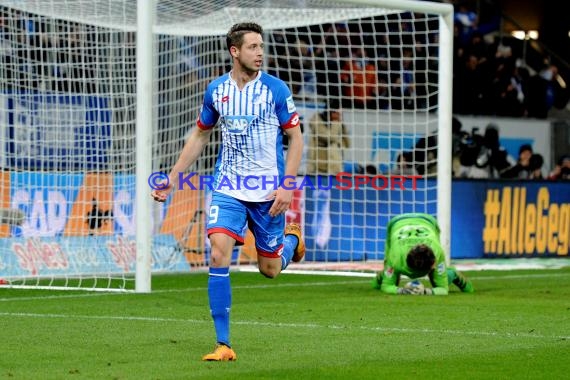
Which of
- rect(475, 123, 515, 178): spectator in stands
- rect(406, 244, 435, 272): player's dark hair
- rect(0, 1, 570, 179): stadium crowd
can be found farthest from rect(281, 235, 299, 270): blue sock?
rect(475, 123, 515, 178): spectator in stands

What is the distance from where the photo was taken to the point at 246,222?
8797mm

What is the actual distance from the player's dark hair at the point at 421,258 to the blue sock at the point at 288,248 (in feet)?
10.0

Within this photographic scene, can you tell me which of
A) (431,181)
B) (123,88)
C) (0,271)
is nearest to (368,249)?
(431,181)

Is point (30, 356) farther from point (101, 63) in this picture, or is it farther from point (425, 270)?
point (101, 63)

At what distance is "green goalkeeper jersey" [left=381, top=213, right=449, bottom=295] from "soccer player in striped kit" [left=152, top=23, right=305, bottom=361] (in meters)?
4.59

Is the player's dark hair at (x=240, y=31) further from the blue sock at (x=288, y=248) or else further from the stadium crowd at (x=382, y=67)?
the stadium crowd at (x=382, y=67)

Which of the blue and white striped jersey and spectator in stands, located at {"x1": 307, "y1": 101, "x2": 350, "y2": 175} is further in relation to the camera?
spectator in stands, located at {"x1": 307, "y1": 101, "x2": 350, "y2": 175}

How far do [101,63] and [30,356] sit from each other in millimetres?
8204

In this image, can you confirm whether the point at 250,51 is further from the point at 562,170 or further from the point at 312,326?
the point at 562,170

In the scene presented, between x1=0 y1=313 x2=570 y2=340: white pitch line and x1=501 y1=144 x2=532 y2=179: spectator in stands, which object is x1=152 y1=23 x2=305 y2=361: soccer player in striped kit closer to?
x1=0 y1=313 x2=570 y2=340: white pitch line

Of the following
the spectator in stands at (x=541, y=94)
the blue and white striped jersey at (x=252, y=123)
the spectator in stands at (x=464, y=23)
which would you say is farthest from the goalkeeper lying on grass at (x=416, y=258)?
the spectator in stands at (x=541, y=94)

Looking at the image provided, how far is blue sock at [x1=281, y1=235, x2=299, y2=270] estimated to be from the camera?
955 centimetres

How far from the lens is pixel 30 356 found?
836 cm

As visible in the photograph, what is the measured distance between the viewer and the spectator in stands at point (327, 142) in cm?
1886
